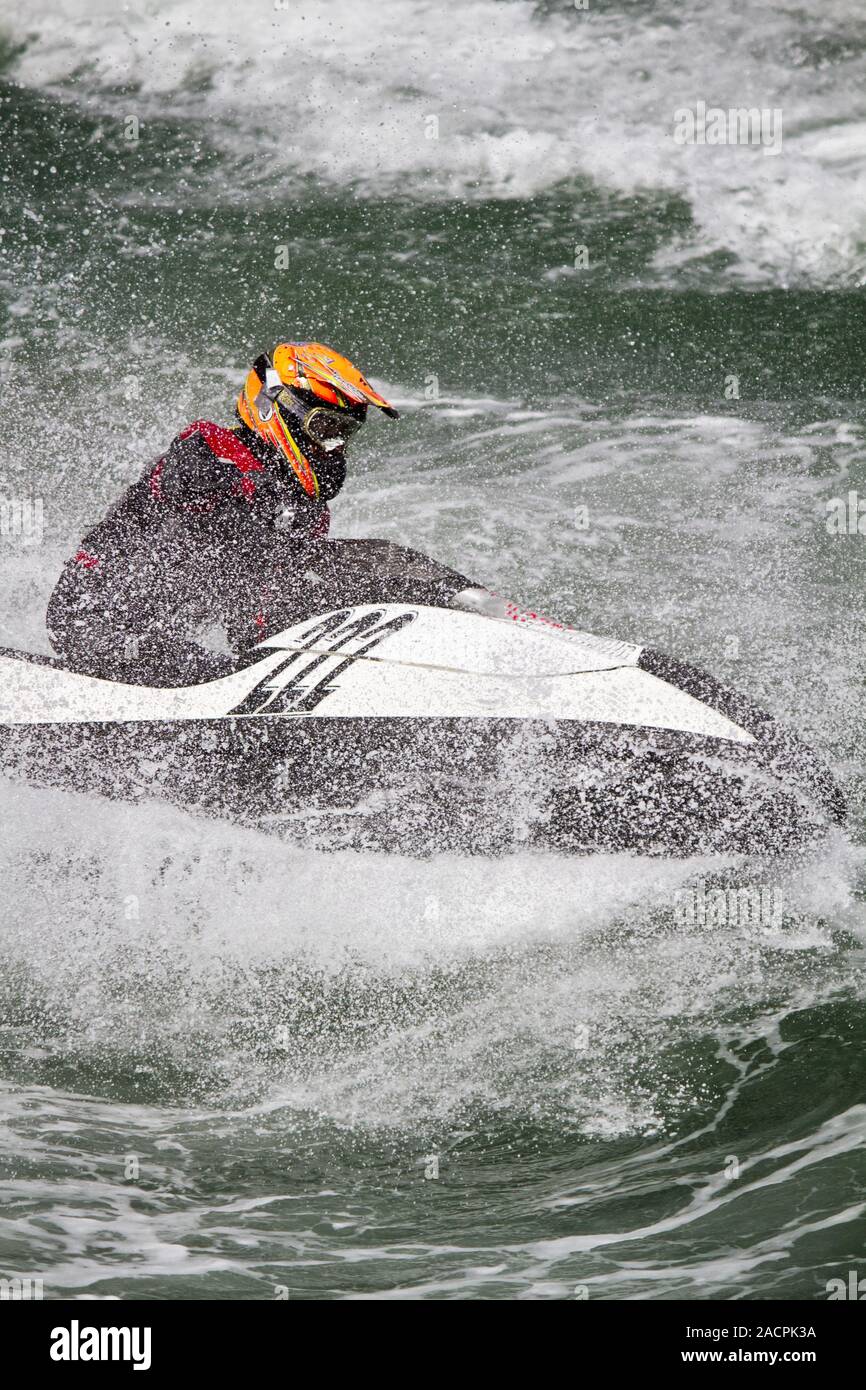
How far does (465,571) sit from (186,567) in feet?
9.50

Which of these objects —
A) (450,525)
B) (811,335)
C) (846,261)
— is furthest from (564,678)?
(846,261)

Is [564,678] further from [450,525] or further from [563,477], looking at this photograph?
[563,477]

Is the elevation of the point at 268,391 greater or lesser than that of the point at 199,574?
greater

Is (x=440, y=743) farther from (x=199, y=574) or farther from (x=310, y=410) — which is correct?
(x=310, y=410)

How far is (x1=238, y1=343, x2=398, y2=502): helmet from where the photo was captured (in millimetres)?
5297

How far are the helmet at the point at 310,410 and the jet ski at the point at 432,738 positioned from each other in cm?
31

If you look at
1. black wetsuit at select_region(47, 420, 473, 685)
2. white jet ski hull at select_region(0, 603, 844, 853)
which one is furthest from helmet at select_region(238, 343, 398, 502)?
white jet ski hull at select_region(0, 603, 844, 853)

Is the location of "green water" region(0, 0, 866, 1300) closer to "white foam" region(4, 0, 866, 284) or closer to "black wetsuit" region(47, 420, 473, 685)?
"white foam" region(4, 0, 866, 284)

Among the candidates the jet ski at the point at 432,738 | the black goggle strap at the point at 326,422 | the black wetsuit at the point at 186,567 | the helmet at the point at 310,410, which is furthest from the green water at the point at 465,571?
the black goggle strap at the point at 326,422

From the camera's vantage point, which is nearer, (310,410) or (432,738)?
(432,738)

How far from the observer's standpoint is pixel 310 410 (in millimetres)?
5289

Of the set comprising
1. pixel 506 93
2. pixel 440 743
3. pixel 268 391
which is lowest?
pixel 440 743

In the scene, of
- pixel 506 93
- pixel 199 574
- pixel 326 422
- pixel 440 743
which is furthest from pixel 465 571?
pixel 506 93

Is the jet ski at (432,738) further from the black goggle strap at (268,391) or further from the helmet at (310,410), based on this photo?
the black goggle strap at (268,391)
